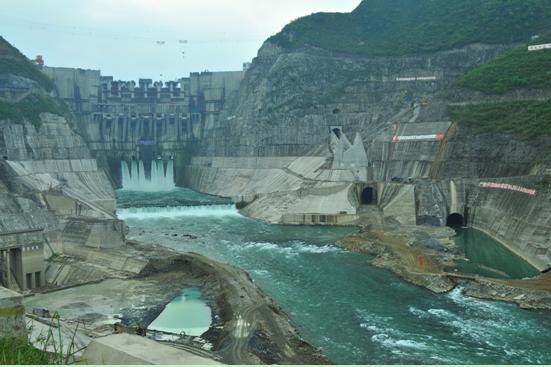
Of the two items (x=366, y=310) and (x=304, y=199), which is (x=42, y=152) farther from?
(x=366, y=310)

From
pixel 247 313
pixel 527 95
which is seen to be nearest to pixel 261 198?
pixel 527 95

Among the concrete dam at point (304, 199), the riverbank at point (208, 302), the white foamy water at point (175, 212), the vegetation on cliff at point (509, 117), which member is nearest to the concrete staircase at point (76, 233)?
the concrete dam at point (304, 199)

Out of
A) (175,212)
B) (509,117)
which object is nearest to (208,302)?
(175,212)

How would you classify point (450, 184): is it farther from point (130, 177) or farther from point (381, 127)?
point (130, 177)

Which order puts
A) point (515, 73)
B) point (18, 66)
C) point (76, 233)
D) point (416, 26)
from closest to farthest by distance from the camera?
point (76, 233) < point (515, 73) < point (18, 66) < point (416, 26)

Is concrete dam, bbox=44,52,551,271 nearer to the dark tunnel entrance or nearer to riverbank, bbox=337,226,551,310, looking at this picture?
the dark tunnel entrance
